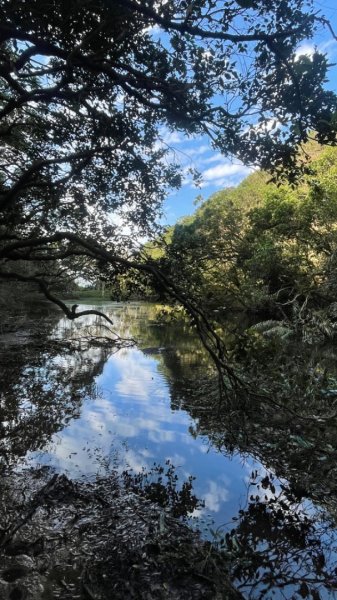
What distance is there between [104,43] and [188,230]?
343 cm

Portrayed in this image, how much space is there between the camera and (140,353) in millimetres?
18625

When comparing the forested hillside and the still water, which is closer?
the still water

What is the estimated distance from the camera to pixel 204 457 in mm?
7562

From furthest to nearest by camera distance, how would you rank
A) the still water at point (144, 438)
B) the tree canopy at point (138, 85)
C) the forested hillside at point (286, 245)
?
1. the forested hillside at point (286, 245)
2. the still water at point (144, 438)
3. the tree canopy at point (138, 85)

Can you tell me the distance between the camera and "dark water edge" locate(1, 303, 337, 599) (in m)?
4.46

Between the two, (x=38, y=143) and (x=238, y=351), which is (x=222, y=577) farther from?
(x=38, y=143)

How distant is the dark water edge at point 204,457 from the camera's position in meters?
4.46

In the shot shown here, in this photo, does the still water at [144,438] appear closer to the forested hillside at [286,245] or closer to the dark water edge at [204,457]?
the dark water edge at [204,457]

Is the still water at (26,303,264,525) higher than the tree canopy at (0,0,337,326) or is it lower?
lower

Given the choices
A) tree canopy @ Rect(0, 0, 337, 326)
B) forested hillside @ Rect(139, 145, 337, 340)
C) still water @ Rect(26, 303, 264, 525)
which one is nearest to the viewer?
tree canopy @ Rect(0, 0, 337, 326)

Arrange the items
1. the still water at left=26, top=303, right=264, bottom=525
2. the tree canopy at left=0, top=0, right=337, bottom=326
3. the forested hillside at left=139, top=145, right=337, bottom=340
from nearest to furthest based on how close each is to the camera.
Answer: the tree canopy at left=0, top=0, right=337, bottom=326, the still water at left=26, top=303, right=264, bottom=525, the forested hillside at left=139, top=145, right=337, bottom=340

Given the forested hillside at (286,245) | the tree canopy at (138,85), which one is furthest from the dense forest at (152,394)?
the forested hillside at (286,245)

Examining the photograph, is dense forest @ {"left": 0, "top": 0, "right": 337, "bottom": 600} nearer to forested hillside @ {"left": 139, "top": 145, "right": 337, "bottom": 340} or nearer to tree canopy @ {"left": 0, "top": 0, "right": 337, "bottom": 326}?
tree canopy @ {"left": 0, "top": 0, "right": 337, "bottom": 326}

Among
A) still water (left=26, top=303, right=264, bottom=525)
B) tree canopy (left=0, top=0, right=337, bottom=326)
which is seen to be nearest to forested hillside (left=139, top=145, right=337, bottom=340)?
still water (left=26, top=303, right=264, bottom=525)
